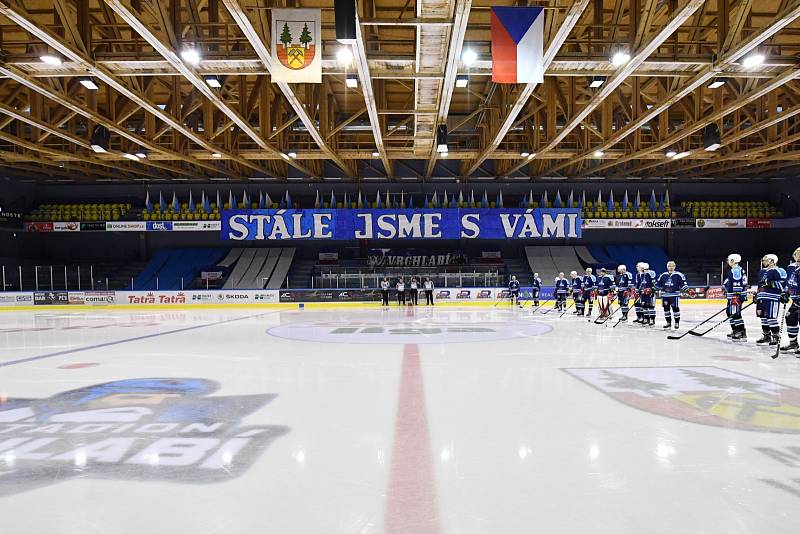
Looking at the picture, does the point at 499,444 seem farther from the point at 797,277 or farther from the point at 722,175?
the point at 722,175

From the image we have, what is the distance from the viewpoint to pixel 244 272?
28391 mm

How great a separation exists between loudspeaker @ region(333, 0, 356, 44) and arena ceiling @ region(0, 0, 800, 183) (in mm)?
1624

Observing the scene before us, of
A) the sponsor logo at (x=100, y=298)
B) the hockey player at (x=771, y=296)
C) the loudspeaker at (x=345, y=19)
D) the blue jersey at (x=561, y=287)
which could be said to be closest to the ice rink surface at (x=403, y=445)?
the hockey player at (x=771, y=296)

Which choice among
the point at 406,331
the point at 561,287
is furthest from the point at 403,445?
the point at 561,287

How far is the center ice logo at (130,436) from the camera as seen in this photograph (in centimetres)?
323

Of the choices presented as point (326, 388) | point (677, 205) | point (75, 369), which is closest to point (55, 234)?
point (75, 369)

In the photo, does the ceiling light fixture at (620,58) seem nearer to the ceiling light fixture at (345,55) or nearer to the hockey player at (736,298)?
the hockey player at (736,298)

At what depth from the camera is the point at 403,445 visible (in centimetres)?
370

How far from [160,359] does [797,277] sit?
33.9ft

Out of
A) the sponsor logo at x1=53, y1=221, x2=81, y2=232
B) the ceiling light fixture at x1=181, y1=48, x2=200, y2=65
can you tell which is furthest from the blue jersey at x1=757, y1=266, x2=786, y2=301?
the sponsor logo at x1=53, y1=221, x2=81, y2=232

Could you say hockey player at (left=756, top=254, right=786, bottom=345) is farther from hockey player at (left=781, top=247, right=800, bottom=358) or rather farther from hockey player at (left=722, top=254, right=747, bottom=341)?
hockey player at (left=722, top=254, right=747, bottom=341)

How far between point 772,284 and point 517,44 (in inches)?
243

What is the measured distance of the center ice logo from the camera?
10.6 feet

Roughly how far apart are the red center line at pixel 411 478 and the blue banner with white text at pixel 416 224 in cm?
2242
